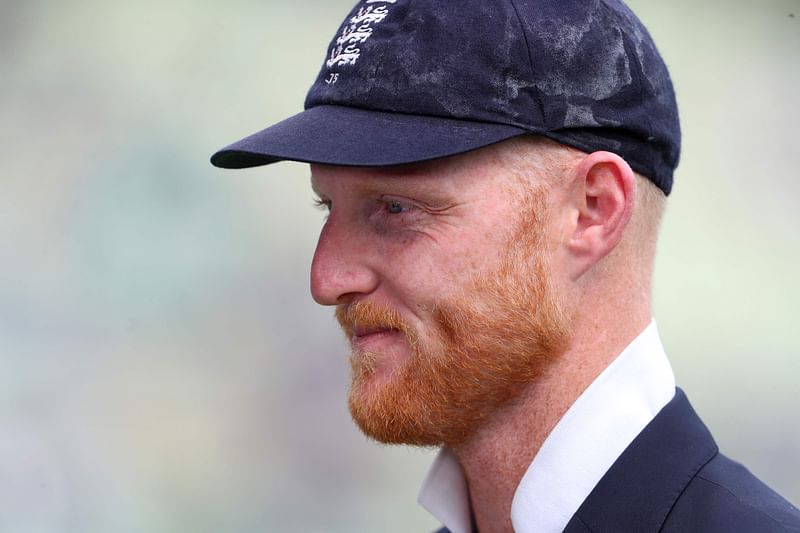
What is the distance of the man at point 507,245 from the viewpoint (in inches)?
64.3

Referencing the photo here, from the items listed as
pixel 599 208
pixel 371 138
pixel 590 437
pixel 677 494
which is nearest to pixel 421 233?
pixel 371 138

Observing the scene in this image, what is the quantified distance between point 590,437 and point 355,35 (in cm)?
78

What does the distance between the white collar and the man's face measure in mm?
103

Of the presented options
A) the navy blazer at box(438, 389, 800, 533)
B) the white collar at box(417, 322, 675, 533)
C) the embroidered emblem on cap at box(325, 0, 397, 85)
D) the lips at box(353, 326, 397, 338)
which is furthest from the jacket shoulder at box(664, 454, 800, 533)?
the embroidered emblem on cap at box(325, 0, 397, 85)

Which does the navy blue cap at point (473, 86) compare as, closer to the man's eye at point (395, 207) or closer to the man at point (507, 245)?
the man at point (507, 245)

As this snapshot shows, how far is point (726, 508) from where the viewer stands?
153 centimetres

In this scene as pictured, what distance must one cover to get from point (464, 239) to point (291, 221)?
1812mm

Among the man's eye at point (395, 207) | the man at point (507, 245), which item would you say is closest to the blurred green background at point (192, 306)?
the man at point (507, 245)

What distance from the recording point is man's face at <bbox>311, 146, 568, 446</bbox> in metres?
1.67

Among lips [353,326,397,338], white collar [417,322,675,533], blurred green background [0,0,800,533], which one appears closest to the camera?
white collar [417,322,675,533]

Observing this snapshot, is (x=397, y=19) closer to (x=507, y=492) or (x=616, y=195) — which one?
(x=616, y=195)

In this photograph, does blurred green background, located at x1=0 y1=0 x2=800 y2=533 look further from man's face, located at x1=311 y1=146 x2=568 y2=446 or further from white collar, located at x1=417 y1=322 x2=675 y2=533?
white collar, located at x1=417 y1=322 x2=675 y2=533

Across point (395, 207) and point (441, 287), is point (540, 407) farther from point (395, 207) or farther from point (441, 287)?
point (395, 207)

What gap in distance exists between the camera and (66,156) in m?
3.23
